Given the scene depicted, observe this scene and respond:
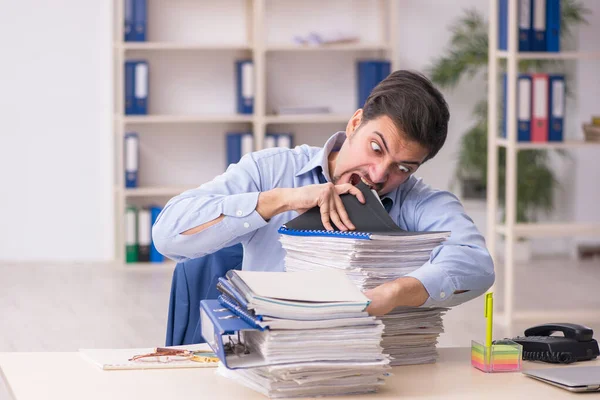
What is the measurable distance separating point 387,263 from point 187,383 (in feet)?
1.29

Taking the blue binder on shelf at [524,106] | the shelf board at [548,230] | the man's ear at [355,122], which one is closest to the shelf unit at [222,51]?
the blue binder on shelf at [524,106]

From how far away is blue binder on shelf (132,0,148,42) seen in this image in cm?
641

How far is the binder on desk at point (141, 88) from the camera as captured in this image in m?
6.43

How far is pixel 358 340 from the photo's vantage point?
4.97 ft

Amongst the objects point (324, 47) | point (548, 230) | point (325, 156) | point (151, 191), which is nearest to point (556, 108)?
point (548, 230)

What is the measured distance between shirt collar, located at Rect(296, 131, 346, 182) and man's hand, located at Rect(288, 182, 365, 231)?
259 mm

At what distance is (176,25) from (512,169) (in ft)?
9.30

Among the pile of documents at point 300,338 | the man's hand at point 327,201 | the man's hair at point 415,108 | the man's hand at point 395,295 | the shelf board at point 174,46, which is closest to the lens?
the pile of documents at point 300,338

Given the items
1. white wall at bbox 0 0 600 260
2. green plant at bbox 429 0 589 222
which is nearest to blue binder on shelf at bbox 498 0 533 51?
green plant at bbox 429 0 589 222

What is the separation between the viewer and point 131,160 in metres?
6.50

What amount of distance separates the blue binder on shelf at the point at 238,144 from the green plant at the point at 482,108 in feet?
4.21

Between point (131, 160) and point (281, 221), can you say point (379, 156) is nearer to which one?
point (281, 221)

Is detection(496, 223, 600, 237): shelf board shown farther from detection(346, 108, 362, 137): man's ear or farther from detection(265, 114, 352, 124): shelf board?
detection(346, 108, 362, 137): man's ear

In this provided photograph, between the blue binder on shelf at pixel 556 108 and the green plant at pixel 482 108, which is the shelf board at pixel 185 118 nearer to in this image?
the green plant at pixel 482 108
